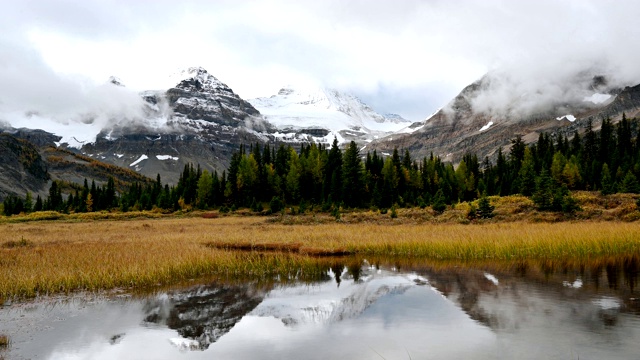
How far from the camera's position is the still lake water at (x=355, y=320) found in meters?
11.3

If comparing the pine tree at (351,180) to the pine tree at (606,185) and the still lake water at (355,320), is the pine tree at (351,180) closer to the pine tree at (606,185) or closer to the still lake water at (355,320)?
the pine tree at (606,185)

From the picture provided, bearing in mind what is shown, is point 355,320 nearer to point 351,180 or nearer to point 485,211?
point 485,211

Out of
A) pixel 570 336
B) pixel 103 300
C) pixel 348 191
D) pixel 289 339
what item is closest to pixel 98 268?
pixel 103 300

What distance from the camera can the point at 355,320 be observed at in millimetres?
14023

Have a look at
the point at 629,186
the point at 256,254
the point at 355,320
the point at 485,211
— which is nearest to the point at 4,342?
the point at 355,320

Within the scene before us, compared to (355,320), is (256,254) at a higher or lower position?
higher

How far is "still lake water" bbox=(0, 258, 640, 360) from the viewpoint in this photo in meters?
11.3

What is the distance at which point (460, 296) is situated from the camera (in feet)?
54.0

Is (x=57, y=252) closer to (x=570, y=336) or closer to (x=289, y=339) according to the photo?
(x=289, y=339)

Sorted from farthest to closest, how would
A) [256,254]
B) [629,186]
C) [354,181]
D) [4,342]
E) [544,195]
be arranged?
[354,181] → [629,186] → [544,195] → [256,254] → [4,342]

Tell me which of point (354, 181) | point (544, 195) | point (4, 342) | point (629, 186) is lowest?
point (4, 342)

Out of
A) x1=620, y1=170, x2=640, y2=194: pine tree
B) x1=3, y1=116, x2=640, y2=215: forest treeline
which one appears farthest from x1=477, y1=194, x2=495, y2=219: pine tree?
x1=620, y1=170, x2=640, y2=194: pine tree

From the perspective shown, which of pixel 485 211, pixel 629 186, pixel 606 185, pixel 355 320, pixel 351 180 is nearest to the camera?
pixel 355 320

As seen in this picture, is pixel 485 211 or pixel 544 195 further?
pixel 544 195
